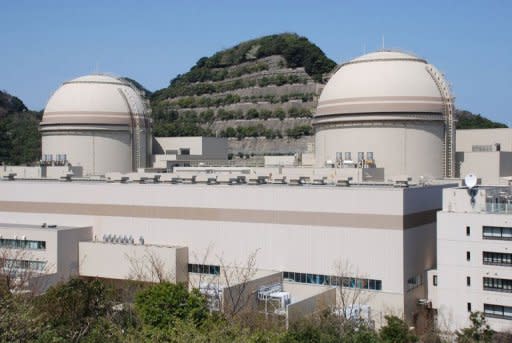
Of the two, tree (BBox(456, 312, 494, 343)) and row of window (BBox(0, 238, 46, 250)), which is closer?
tree (BBox(456, 312, 494, 343))

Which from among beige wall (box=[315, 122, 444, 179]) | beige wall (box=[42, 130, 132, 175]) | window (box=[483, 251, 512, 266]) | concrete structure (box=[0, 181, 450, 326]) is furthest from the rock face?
window (box=[483, 251, 512, 266])

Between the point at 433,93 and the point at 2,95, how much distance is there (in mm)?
84205

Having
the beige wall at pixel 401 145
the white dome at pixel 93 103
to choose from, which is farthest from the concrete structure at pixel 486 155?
the white dome at pixel 93 103

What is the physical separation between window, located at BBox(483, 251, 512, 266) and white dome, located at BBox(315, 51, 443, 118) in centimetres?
1413

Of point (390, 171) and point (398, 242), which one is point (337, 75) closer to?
point (390, 171)

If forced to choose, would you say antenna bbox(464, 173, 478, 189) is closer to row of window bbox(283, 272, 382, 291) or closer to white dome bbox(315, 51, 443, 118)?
row of window bbox(283, 272, 382, 291)

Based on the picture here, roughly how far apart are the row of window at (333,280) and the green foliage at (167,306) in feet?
26.2

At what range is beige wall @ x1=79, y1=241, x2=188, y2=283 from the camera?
3247 centimetres

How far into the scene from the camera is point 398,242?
29.5 meters

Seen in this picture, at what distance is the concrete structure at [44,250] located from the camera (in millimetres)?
33375

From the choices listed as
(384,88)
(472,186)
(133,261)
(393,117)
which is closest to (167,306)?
(133,261)

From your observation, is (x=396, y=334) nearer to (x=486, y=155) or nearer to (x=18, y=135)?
(x=486, y=155)

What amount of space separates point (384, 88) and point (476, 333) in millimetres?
18844

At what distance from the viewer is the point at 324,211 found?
31016 millimetres
